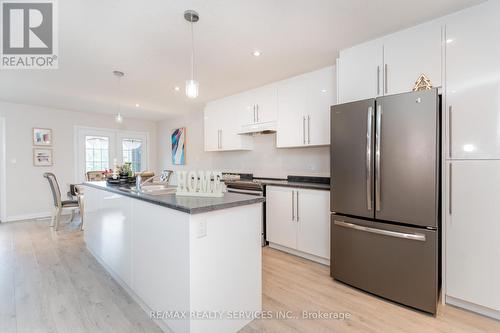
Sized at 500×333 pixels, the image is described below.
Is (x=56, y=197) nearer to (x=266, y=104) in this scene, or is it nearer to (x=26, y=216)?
(x=26, y=216)

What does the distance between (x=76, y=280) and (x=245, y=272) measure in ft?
6.39

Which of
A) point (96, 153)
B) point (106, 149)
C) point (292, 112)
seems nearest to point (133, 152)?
point (106, 149)

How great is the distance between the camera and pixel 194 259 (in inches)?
57.6

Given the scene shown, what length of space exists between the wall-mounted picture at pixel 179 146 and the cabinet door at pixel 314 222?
3932 mm

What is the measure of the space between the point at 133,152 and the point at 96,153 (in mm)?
927

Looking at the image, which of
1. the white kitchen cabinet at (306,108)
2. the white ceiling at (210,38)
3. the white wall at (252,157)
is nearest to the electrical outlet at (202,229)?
the white ceiling at (210,38)

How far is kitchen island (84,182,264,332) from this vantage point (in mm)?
1480

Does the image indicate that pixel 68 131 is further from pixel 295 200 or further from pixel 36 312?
pixel 295 200

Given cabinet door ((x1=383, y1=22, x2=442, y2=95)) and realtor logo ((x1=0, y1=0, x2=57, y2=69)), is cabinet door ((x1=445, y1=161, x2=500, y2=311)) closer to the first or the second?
cabinet door ((x1=383, y1=22, x2=442, y2=95))

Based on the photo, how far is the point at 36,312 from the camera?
6.39 feet

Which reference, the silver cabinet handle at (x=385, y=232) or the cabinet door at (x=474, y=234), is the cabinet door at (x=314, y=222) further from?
the cabinet door at (x=474, y=234)

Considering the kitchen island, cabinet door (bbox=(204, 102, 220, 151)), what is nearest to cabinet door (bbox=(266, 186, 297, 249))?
the kitchen island

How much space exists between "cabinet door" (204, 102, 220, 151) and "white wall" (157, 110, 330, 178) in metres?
0.47

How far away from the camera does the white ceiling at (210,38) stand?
188 centimetres
